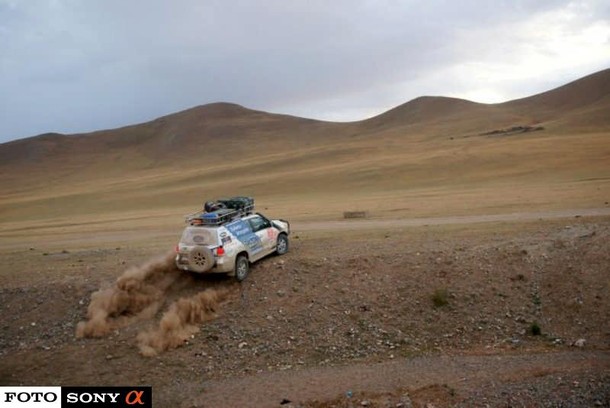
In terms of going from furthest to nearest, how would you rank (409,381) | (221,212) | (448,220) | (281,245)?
(448,220) → (281,245) → (221,212) → (409,381)

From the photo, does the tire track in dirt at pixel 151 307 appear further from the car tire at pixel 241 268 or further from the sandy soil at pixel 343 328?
the car tire at pixel 241 268


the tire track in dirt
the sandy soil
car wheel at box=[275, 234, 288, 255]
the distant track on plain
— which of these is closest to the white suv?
the sandy soil

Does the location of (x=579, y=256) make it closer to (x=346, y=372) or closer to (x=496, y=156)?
(x=346, y=372)

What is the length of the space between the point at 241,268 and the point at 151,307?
2528 millimetres

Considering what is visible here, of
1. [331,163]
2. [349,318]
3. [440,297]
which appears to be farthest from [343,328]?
[331,163]

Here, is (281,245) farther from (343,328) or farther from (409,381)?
(409,381)

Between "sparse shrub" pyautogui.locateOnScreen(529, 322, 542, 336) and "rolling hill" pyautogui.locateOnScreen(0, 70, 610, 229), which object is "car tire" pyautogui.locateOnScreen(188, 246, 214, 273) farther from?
"rolling hill" pyautogui.locateOnScreen(0, 70, 610, 229)

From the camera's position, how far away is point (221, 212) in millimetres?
14797

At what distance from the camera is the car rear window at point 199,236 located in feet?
45.8

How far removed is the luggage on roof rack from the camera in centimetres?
1432

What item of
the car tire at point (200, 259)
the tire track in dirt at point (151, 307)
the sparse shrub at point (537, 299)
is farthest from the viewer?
the car tire at point (200, 259)

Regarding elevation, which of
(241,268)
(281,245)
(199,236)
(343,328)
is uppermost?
(199,236)

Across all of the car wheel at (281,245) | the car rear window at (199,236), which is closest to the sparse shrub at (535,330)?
the car wheel at (281,245)

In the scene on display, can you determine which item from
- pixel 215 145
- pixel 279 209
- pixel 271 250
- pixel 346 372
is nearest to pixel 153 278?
pixel 271 250
